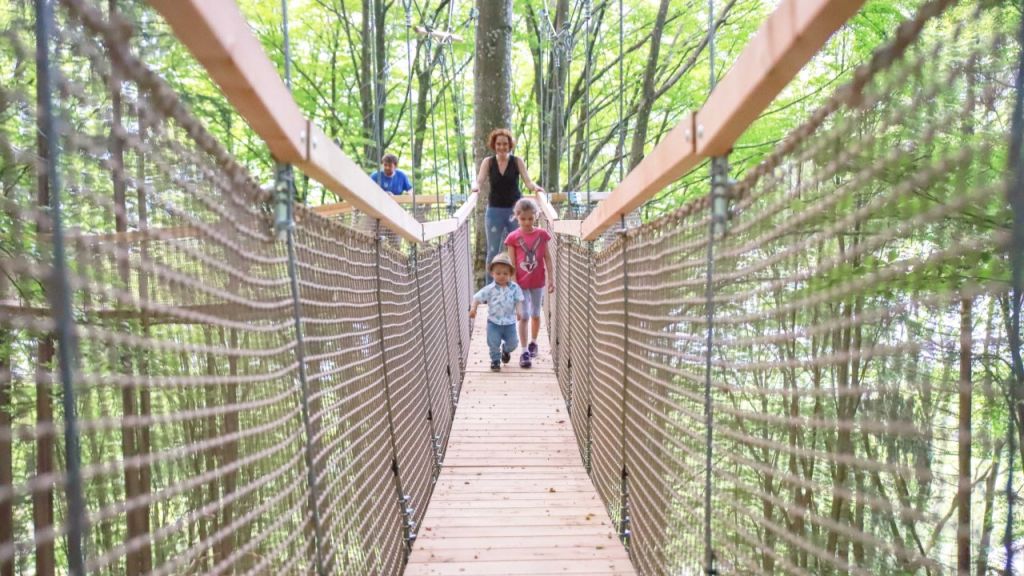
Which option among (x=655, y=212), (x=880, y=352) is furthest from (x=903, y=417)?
(x=655, y=212)

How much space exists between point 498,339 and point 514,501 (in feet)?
6.66

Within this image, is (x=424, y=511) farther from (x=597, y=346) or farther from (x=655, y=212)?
(x=655, y=212)

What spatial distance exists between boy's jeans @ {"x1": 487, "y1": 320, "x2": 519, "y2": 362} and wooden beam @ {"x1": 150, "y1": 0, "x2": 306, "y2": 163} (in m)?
3.47

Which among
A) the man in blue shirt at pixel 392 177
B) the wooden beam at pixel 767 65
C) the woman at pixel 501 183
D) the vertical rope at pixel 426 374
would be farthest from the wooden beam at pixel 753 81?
the man in blue shirt at pixel 392 177

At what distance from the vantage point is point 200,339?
236 cm

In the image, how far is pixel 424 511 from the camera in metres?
2.55

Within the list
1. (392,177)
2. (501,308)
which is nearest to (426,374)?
(501,308)

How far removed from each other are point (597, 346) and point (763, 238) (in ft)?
5.46

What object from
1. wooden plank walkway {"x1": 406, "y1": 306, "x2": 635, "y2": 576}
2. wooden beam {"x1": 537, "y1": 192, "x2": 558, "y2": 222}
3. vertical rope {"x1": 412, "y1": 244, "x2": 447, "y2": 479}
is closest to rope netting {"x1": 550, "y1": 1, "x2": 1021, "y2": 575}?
wooden plank walkway {"x1": 406, "y1": 306, "x2": 635, "y2": 576}

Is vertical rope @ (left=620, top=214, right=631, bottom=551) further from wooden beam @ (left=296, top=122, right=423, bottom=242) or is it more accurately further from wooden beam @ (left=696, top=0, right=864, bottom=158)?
wooden beam @ (left=696, top=0, right=864, bottom=158)

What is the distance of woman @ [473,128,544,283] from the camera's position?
4.91 m

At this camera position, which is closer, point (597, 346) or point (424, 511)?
point (424, 511)

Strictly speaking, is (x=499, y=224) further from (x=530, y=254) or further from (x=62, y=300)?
(x=62, y=300)

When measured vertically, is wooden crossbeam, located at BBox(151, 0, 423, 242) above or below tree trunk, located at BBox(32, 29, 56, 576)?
above
